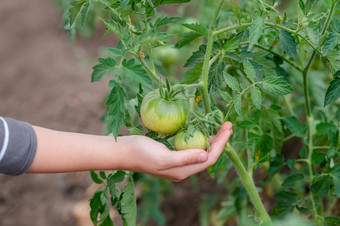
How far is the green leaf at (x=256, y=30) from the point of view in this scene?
0.86 metres

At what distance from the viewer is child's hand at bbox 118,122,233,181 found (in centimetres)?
94

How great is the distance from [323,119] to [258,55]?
0.45 meters

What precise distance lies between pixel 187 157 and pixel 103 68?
267 mm

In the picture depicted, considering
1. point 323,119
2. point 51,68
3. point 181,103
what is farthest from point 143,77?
point 51,68

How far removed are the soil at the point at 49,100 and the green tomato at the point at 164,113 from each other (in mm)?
1254

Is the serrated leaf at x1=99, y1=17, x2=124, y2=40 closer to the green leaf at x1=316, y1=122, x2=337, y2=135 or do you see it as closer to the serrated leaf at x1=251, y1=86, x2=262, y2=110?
the serrated leaf at x1=251, y1=86, x2=262, y2=110

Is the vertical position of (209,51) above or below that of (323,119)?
above

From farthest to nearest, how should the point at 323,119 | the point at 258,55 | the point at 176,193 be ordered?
the point at 176,193
the point at 323,119
the point at 258,55

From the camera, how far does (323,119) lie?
139 cm

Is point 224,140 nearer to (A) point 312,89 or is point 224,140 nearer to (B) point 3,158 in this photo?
(B) point 3,158

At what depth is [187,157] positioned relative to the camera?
3.04ft

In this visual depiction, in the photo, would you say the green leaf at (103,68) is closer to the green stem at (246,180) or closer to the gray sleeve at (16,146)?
the gray sleeve at (16,146)

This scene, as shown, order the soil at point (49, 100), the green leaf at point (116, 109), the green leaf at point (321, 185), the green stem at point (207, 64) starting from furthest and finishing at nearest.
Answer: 1. the soil at point (49, 100)
2. the green leaf at point (321, 185)
3. the green stem at point (207, 64)
4. the green leaf at point (116, 109)

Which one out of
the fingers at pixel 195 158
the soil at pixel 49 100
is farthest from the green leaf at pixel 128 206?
the soil at pixel 49 100
